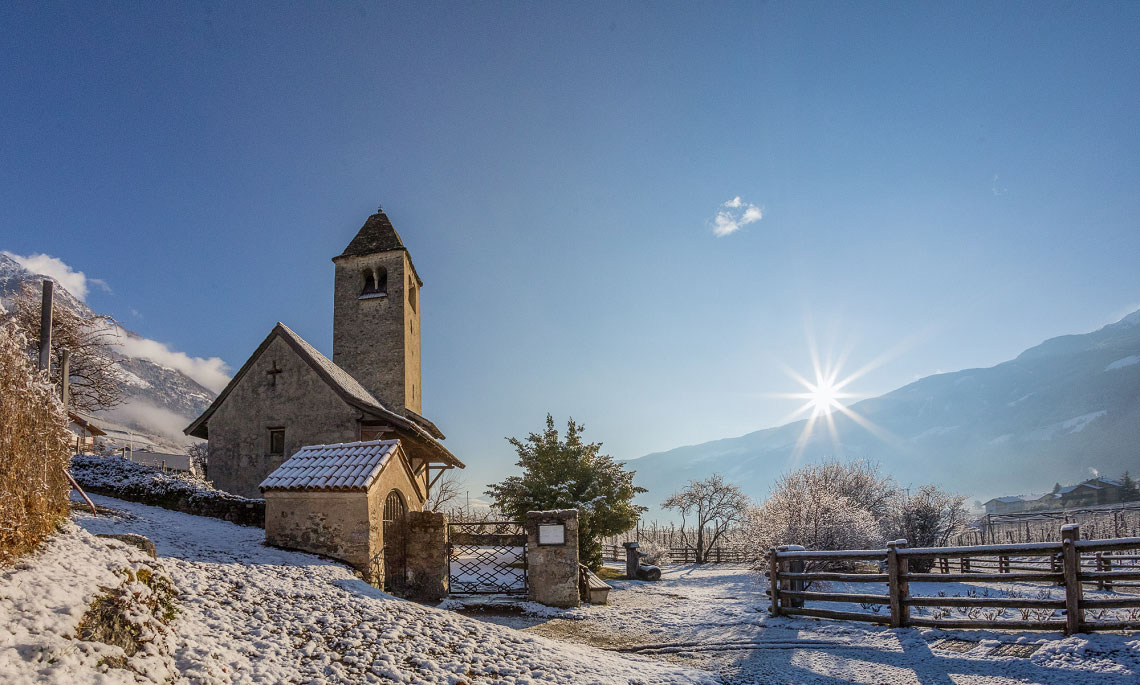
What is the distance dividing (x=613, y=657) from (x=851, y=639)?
4018 mm

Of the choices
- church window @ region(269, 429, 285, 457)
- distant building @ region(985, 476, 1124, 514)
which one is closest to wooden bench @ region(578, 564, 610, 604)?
church window @ region(269, 429, 285, 457)

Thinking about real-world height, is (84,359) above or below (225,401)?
above

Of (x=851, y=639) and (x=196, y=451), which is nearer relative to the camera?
(x=851, y=639)

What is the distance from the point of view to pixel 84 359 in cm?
2761

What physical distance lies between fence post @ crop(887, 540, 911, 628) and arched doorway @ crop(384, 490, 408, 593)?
925 centimetres

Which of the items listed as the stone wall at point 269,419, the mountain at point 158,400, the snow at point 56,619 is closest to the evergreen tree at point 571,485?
the stone wall at point 269,419

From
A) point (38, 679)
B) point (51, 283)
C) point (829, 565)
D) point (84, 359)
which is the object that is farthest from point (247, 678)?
point (84, 359)

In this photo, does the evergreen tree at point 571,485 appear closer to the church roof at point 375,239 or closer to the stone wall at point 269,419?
the stone wall at point 269,419

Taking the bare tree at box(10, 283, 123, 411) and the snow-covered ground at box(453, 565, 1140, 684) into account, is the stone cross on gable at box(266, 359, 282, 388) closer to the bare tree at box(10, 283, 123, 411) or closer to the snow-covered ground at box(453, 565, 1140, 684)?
the snow-covered ground at box(453, 565, 1140, 684)

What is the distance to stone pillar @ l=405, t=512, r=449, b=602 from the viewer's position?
40.5 ft

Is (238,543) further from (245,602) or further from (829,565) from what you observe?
(829,565)

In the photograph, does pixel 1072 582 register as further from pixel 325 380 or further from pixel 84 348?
pixel 84 348

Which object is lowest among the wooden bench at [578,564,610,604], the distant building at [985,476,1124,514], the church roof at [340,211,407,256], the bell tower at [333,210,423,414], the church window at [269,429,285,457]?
the distant building at [985,476,1124,514]

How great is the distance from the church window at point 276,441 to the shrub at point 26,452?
47.0 ft
